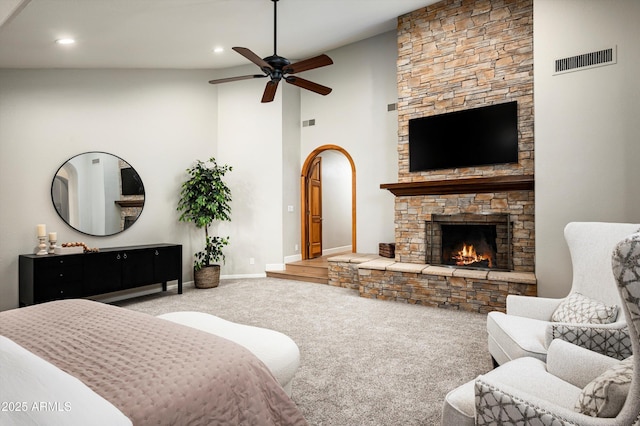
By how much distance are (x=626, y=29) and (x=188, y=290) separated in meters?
6.38

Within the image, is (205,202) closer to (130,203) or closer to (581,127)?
(130,203)

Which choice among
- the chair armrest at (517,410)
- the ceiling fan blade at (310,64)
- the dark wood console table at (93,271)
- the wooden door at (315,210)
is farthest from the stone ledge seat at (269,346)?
the wooden door at (315,210)

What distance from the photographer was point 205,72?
647cm

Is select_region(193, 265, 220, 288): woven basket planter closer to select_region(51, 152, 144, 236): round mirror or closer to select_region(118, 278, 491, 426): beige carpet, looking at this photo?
select_region(118, 278, 491, 426): beige carpet

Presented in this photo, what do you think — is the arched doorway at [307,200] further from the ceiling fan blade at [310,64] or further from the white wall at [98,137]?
the ceiling fan blade at [310,64]

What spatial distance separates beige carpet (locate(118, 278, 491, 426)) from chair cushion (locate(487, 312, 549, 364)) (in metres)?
0.41

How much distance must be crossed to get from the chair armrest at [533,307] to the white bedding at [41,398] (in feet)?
8.54

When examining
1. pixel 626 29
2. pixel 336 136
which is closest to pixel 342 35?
pixel 336 136

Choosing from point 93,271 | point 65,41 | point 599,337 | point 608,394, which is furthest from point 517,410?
point 65,41

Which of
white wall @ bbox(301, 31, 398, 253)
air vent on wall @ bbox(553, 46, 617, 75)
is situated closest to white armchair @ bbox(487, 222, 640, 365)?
air vent on wall @ bbox(553, 46, 617, 75)

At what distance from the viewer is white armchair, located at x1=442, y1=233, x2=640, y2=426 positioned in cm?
88

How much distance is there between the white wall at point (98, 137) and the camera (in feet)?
15.4

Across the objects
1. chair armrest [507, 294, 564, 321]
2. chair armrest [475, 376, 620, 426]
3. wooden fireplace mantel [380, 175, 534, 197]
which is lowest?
chair armrest [507, 294, 564, 321]

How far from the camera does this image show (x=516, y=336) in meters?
2.13
